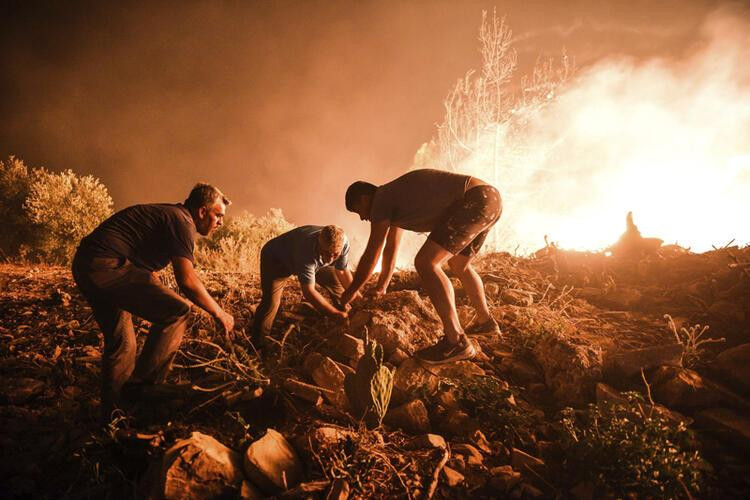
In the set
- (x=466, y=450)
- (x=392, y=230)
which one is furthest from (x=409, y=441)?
(x=392, y=230)

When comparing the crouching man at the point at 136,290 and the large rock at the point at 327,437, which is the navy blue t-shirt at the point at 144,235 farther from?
the large rock at the point at 327,437

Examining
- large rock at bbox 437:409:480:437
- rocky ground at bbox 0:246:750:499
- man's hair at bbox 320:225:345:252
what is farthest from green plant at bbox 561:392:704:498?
man's hair at bbox 320:225:345:252

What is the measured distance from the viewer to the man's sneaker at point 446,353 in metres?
2.43

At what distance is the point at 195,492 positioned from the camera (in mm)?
1556

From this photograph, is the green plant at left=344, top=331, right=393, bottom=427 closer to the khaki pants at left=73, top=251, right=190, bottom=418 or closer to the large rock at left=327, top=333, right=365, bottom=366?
the large rock at left=327, top=333, right=365, bottom=366

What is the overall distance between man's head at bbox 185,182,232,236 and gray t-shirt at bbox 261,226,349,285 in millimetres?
734

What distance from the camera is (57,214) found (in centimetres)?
941

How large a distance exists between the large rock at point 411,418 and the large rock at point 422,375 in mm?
157

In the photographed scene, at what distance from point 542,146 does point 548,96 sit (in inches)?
92.2

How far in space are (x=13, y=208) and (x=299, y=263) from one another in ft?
39.4

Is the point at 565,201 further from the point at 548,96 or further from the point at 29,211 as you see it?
the point at 29,211

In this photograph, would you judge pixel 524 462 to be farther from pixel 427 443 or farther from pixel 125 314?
pixel 125 314

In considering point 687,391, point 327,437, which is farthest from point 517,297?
point 327,437

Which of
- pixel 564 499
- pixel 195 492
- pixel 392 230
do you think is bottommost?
pixel 195 492
